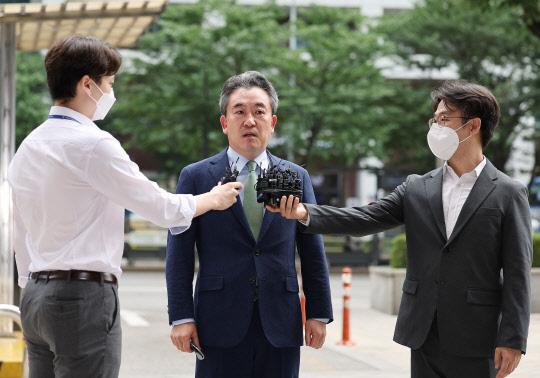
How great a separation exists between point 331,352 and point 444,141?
262 inches

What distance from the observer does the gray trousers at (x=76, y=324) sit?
3.03m

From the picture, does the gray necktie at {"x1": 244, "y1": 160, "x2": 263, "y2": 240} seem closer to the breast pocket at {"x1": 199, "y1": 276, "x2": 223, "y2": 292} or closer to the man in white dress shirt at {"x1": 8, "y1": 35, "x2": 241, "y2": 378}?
the breast pocket at {"x1": 199, "y1": 276, "x2": 223, "y2": 292}

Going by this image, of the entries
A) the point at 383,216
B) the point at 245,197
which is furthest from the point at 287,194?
the point at 383,216

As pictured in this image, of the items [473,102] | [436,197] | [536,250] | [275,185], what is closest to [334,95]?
[536,250]

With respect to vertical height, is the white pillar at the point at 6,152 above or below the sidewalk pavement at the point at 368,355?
above

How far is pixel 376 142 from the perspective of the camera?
90.1 ft

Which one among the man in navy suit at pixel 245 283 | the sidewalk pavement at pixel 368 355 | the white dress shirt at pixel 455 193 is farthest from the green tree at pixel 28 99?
the white dress shirt at pixel 455 193

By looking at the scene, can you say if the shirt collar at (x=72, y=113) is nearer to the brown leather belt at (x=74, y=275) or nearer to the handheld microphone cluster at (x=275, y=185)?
the brown leather belt at (x=74, y=275)

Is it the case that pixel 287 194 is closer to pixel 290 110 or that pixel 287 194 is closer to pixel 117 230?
pixel 117 230

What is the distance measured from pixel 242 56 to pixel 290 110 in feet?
7.89

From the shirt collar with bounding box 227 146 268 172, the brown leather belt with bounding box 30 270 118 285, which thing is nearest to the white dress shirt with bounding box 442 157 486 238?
the shirt collar with bounding box 227 146 268 172

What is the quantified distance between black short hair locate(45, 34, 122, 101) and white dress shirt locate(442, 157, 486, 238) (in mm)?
1717

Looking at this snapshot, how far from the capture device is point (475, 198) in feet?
12.2

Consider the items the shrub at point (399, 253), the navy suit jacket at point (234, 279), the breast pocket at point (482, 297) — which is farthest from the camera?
the shrub at point (399, 253)
